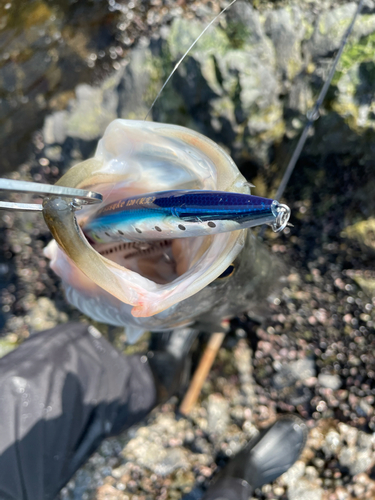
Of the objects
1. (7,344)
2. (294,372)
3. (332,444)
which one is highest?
(7,344)

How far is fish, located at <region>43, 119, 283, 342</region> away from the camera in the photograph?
92 cm

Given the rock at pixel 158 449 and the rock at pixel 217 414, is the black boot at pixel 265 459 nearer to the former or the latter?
the rock at pixel 217 414

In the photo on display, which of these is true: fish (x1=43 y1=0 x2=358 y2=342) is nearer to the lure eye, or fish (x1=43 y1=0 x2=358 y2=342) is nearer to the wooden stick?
the lure eye

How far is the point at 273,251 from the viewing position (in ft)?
8.00

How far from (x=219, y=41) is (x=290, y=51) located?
48 cm

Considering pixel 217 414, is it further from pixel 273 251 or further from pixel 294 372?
pixel 273 251

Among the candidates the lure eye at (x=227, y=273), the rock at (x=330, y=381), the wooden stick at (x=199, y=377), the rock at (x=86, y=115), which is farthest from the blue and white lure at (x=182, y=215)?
the rock at (x=330, y=381)

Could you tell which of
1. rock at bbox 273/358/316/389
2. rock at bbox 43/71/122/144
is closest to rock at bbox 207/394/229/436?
rock at bbox 273/358/316/389

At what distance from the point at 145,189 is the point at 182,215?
0.35m

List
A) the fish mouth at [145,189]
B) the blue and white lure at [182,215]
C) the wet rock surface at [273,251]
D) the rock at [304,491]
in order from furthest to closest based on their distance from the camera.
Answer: the rock at [304,491] < the wet rock surface at [273,251] < the fish mouth at [145,189] < the blue and white lure at [182,215]

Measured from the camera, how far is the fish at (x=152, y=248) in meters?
0.92

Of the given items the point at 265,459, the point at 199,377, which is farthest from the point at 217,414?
the point at 265,459

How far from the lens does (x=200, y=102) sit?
213 centimetres

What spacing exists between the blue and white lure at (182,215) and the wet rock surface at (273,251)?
1.35 meters
